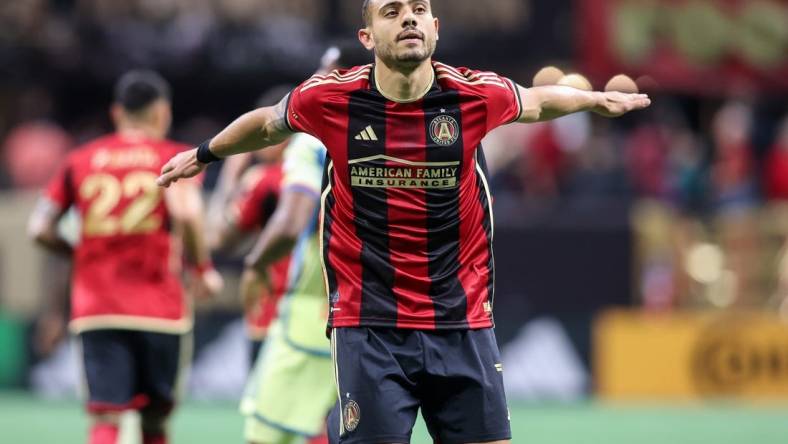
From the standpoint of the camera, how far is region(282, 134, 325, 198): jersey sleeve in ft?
24.2

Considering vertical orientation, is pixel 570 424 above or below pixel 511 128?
below

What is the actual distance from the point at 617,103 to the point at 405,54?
3.27 feet

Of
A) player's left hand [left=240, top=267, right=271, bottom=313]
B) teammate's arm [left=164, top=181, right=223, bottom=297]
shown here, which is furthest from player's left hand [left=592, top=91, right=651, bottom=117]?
teammate's arm [left=164, top=181, right=223, bottom=297]

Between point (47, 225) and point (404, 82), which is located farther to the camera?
point (47, 225)

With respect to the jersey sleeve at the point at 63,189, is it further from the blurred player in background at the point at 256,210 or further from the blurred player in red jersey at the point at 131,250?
the blurred player in background at the point at 256,210

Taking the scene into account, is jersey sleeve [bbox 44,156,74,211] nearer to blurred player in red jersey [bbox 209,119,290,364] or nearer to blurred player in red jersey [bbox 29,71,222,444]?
blurred player in red jersey [bbox 29,71,222,444]

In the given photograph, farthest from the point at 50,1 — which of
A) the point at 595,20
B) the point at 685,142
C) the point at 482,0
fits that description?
the point at 685,142

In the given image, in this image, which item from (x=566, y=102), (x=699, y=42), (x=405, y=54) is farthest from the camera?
(x=699, y=42)

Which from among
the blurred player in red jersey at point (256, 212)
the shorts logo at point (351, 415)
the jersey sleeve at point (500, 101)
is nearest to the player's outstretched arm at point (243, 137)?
the jersey sleeve at point (500, 101)

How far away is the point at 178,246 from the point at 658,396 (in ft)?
26.1

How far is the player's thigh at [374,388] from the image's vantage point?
18.3ft

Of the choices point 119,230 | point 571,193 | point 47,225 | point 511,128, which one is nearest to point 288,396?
point 119,230

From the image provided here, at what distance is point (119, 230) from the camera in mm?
8180

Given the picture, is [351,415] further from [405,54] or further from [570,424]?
[570,424]
